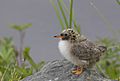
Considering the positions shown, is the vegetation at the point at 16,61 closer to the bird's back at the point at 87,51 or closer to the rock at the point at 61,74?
the rock at the point at 61,74

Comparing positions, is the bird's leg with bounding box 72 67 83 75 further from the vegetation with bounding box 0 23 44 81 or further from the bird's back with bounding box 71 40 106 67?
the vegetation with bounding box 0 23 44 81

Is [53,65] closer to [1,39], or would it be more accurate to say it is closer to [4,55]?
[4,55]

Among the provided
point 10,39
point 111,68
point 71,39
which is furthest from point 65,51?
point 10,39

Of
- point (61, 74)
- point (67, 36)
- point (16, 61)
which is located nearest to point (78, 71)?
point (61, 74)

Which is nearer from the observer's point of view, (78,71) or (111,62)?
(78,71)

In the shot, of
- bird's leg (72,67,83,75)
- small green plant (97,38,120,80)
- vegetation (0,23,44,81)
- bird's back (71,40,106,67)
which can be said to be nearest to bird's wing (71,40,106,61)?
bird's back (71,40,106,67)

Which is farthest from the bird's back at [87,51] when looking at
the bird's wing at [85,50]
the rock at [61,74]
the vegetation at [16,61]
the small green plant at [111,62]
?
the small green plant at [111,62]

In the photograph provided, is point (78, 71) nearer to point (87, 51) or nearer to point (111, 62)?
point (87, 51)
